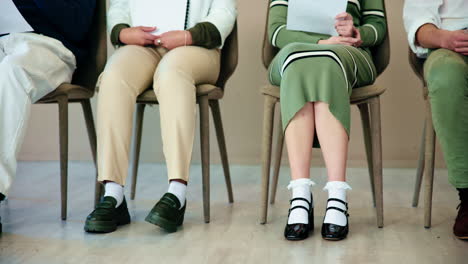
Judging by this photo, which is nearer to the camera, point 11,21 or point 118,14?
point 11,21

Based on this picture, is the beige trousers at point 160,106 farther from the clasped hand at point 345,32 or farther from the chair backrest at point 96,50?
the clasped hand at point 345,32

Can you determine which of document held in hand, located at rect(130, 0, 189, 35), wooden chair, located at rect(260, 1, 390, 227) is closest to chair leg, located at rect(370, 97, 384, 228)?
wooden chair, located at rect(260, 1, 390, 227)

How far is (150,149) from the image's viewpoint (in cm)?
347

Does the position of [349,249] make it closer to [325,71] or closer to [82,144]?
[325,71]

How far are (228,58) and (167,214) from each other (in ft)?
2.28

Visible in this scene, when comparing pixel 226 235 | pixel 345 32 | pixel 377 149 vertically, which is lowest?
pixel 226 235

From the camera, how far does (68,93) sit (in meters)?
2.21

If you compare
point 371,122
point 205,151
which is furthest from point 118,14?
point 371,122

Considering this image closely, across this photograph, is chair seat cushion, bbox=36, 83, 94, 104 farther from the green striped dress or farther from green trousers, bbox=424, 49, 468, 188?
green trousers, bbox=424, 49, 468, 188

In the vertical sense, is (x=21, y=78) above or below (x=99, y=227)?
above

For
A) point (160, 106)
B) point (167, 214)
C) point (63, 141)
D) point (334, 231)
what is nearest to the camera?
point (334, 231)

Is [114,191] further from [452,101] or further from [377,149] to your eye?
[452,101]

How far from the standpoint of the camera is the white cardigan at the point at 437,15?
2132 millimetres

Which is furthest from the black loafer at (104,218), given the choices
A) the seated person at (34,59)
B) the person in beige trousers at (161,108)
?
the seated person at (34,59)
